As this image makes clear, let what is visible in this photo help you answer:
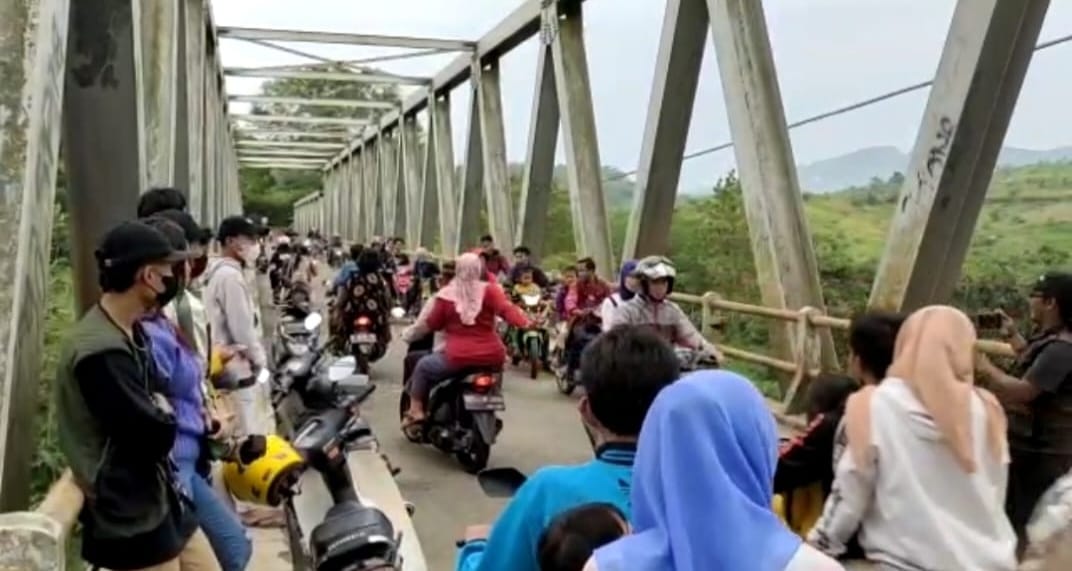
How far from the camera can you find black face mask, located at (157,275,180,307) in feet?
9.23

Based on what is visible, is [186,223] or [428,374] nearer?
[186,223]

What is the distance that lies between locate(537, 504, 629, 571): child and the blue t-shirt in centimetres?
6

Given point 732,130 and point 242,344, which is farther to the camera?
point 732,130

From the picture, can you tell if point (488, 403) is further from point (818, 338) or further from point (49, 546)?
point (49, 546)

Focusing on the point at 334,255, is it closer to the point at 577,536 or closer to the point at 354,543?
the point at 354,543

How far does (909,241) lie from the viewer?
265 inches

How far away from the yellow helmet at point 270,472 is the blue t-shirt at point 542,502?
1.90m

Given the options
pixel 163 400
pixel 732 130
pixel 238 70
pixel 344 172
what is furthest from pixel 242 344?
pixel 344 172

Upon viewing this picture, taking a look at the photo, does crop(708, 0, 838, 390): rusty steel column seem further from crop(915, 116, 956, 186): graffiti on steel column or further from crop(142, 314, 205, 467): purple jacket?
crop(142, 314, 205, 467): purple jacket

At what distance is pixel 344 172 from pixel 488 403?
3692 centimetres

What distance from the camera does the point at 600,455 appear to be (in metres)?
2.12

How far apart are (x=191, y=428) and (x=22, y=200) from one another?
2.63ft

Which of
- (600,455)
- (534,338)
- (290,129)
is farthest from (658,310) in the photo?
(290,129)

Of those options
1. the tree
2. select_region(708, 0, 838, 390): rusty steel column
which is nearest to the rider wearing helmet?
select_region(708, 0, 838, 390): rusty steel column
